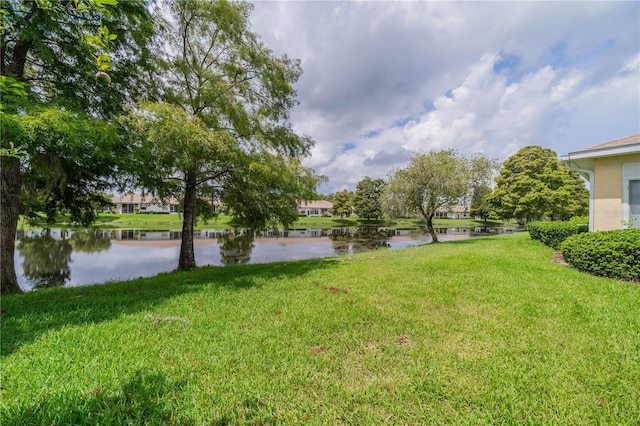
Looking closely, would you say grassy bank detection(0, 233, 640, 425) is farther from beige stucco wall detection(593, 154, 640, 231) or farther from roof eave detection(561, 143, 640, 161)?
roof eave detection(561, 143, 640, 161)

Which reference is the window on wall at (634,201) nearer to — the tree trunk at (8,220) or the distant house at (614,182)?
the distant house at (614,182)

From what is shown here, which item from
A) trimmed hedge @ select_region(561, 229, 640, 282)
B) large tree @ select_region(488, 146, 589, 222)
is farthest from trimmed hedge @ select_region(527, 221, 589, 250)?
large tree @ select_region(488, 146, 589, 222)

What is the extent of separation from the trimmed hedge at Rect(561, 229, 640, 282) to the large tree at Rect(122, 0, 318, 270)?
275 inches

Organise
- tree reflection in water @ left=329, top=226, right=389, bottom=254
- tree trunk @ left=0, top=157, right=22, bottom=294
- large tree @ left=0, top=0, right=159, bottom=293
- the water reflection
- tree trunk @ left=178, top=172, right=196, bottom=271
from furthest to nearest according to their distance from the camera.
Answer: tree reflection in water @ left=329, top=226, right=389, bottom=254 → the water reflection → tree trunk @ left=178, top=172, right=196, bottom=271 → tree trunk @ left=0, top=157, right=22, bottom=294 → large tree @ left=0, top=0, right=159, bottom=293

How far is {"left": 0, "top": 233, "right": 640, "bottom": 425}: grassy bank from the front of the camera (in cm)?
233

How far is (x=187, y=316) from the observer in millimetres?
4418

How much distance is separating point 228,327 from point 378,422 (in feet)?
8.37

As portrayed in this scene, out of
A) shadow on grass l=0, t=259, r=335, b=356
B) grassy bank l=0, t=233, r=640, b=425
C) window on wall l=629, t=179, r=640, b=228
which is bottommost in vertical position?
shadow on grass l=0, t=259, r=335, b=356

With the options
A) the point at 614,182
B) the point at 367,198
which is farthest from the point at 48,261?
the point at 367,198

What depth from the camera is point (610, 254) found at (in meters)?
5.86

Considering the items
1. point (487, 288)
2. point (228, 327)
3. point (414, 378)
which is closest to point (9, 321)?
point (228, 327)

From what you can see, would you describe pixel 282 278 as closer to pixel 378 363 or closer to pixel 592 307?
pixel 378 363

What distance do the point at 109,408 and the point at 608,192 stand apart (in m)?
11.6

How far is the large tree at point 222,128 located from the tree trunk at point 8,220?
2611 millimetres
